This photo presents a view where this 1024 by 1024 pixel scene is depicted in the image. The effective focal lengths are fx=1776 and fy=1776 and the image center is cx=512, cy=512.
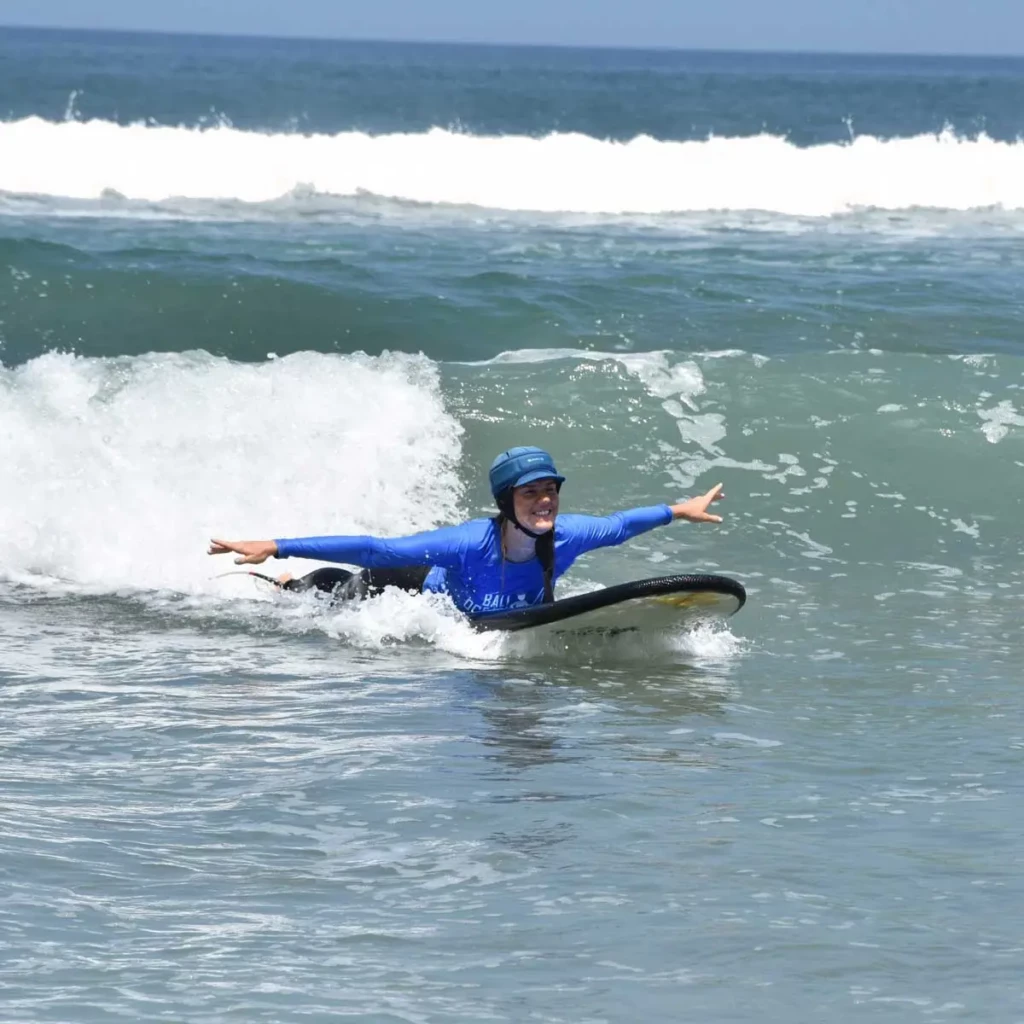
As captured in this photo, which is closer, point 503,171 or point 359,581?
point 359,581

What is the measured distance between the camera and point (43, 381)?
13.4 metres

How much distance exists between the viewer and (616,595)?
326 inches

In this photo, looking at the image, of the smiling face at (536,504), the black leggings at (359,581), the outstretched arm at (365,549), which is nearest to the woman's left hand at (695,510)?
the smiling face at (536,504)

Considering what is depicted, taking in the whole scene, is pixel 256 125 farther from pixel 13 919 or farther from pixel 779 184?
pixel 13 919

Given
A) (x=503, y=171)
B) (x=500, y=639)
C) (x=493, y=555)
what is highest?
(x=503, y=171)

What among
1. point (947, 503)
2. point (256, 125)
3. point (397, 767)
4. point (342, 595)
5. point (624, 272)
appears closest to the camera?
point (397, 767)

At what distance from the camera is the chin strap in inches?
324

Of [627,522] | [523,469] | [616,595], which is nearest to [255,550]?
[523,469]

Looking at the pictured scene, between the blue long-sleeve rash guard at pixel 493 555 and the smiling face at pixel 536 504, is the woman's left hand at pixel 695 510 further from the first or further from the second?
the smiling face at pixel 536 504

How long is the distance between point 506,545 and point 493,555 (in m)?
0.09

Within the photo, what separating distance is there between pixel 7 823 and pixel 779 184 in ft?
85.4

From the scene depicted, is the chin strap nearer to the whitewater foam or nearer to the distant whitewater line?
the whitewater foam

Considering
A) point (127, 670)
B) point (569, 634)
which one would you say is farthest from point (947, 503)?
point (127, 670)

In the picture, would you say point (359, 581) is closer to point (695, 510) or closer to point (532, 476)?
point (532, 476)
